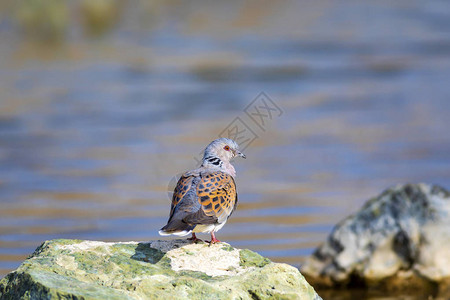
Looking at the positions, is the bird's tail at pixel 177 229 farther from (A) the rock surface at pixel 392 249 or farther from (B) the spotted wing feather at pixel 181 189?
(A) the rock surface at pixel 392 249

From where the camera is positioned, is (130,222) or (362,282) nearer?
(362,282)

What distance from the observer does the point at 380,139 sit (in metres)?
13.8

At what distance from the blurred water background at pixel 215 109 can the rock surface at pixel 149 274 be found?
3.00 metres

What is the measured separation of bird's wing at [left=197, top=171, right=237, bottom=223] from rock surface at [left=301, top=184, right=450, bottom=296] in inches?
77.9

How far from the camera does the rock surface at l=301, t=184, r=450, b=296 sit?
7785mm

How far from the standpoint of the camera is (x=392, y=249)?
7.89 m

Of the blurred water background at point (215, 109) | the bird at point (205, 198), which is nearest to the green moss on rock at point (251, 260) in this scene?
the bird at point (205, 198)

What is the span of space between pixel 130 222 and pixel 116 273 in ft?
15.7

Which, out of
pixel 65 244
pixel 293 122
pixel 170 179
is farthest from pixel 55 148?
pixel 65 244

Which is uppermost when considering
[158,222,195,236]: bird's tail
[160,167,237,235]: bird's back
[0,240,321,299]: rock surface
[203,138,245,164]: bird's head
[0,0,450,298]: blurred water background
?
[0,0,450,298]: blurred water background

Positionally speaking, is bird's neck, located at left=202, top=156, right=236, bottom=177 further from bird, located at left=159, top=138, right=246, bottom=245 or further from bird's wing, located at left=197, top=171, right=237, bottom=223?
bird's wing, located at left=197, top=171, right=237, bottom=223

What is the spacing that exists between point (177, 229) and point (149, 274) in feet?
1.98

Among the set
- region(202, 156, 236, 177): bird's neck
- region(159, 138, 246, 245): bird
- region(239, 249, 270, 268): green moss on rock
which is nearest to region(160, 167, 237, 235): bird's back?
region(159, 138, 246, 245): bird

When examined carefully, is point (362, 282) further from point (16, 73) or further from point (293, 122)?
point (16, 73)
